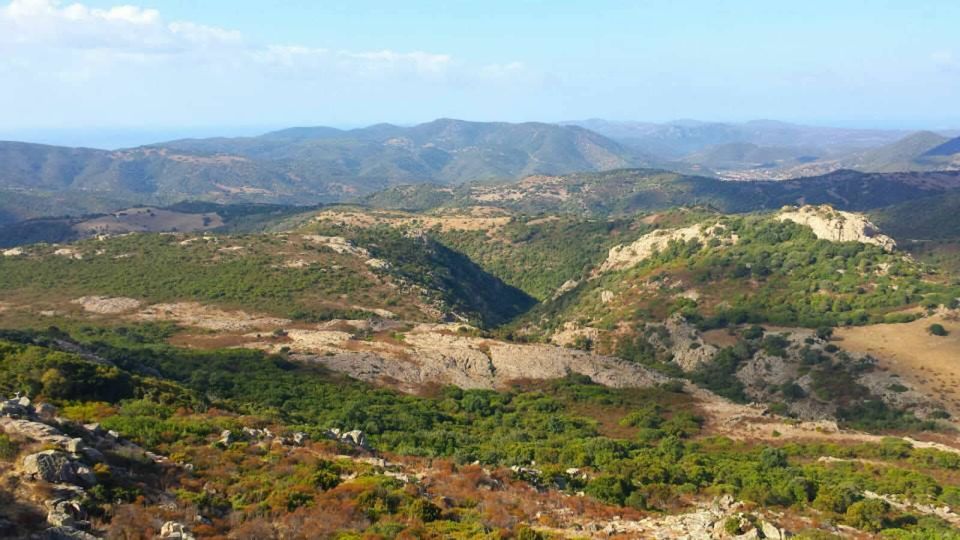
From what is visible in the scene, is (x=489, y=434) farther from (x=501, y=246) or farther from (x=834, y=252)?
A: (x=501, y=246)

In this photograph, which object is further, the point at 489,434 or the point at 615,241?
the point at 615,241

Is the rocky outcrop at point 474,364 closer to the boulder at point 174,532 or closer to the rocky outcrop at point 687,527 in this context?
the rocky outcrop at point 687,527

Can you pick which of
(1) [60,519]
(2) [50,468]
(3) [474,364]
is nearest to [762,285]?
(3) [474,364]

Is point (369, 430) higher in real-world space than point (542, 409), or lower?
higher

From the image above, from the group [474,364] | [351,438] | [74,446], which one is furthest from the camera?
[474,364]

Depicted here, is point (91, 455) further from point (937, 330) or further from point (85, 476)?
point (937, 330)

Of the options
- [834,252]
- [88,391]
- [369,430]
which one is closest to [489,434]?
Result: [369,430]

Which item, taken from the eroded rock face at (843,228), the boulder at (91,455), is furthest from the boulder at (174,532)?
the eroded rock face at (843,228)

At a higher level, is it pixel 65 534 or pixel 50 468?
pixel 50 468
